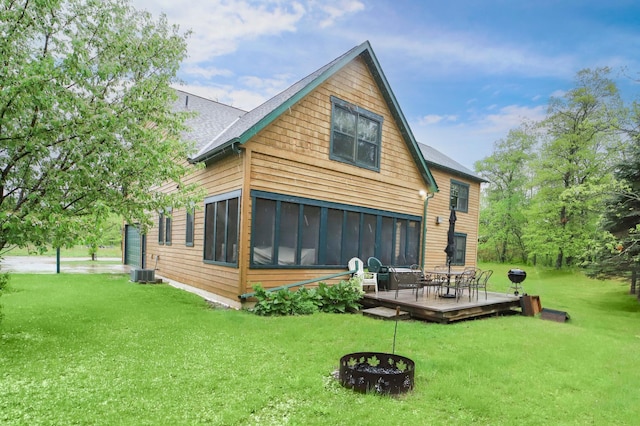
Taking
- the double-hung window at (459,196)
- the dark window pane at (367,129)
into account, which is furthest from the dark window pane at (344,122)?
the double-hung window at (459,196)

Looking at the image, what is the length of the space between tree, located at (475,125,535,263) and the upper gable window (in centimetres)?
2096

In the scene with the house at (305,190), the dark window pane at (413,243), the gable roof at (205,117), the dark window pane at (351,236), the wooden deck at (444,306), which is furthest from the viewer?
the dark window pane at (413,243)

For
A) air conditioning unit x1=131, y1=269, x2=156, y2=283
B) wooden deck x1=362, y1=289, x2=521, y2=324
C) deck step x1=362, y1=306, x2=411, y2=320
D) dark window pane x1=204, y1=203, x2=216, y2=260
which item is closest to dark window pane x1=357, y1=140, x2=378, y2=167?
wooden deck x1=362, y1=289, x2=521, y2=324

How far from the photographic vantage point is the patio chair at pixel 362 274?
941 cm

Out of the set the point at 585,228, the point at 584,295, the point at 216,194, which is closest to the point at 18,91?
the point at 216,194

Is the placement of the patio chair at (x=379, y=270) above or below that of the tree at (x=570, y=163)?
below

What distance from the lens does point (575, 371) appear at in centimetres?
478

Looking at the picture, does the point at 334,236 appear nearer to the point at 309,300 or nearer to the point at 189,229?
the point at 309,300

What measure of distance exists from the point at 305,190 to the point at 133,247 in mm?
12040

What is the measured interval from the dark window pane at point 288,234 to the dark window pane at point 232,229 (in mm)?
1001

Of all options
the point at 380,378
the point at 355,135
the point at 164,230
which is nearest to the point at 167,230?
the point at 164,230

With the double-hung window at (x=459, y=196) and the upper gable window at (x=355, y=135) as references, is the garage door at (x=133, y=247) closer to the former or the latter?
the upper gable window at (x=355, y=135)

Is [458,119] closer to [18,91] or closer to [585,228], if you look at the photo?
[585,228]

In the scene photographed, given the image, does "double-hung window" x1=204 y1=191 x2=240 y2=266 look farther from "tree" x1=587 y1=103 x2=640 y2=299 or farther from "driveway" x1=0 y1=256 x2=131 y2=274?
"tree" x1=587 y1=103 x2=640 y2=299
